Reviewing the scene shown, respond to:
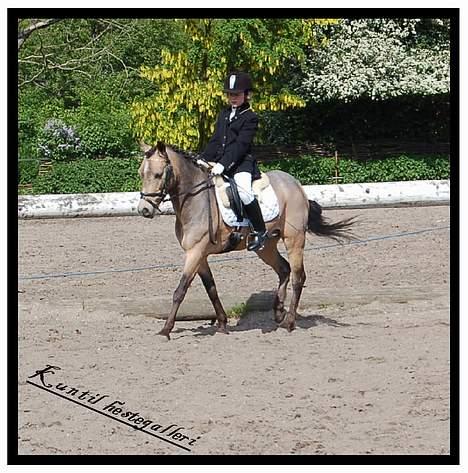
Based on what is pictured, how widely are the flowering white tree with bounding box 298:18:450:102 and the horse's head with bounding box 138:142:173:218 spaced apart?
12087mm

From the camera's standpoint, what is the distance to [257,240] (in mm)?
7098

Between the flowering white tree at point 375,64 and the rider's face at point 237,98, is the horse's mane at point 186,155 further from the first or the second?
the flowering white tree at point 375,64

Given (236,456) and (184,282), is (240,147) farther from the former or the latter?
(236,456)

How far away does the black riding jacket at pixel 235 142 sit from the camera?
682 cm

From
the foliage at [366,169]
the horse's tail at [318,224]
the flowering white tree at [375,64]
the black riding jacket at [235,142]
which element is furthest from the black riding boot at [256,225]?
the flowering white tree at [375,64]

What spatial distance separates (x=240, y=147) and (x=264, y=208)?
0.55 m

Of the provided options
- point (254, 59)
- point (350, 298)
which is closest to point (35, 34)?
point (254, 59)

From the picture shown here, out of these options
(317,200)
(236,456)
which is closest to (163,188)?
(236,456)

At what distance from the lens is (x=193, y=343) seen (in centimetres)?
675

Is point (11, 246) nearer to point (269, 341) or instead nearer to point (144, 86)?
point (269, 341)

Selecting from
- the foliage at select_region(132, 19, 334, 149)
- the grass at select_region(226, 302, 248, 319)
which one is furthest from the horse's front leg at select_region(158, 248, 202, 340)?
the foliage at select_region(132, 19, 334, 149)

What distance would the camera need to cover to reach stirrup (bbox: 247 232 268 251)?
23.2ft

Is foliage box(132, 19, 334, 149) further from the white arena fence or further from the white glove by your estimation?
the white glove

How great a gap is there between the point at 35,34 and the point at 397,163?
8.96 meters
